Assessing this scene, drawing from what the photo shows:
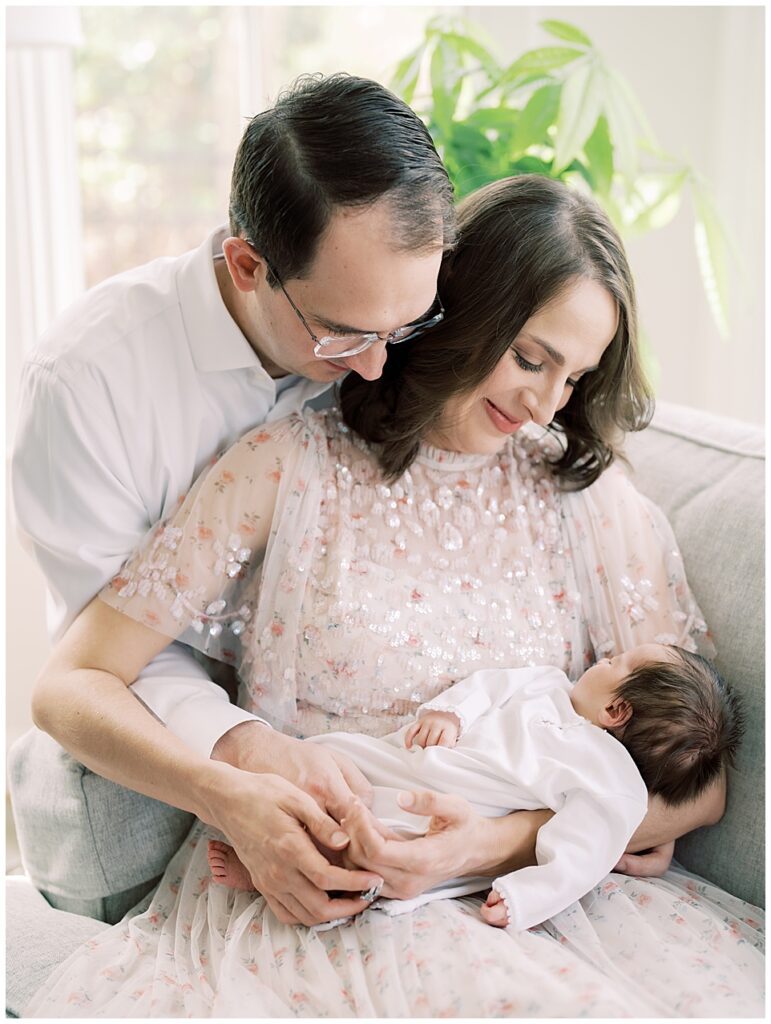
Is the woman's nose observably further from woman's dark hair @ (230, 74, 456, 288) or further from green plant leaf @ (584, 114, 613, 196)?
green plant leaf @ (584, 114, 613, 196)

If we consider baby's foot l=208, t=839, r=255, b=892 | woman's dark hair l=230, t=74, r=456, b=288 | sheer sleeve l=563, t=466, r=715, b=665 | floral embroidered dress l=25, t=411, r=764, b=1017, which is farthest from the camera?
sheer sleeve l=563, t=466, r=715, b=665

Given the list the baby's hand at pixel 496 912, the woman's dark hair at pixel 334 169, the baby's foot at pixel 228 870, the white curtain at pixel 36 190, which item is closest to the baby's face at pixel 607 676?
the baby's hand at pixel 496 912

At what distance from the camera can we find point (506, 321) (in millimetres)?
1594

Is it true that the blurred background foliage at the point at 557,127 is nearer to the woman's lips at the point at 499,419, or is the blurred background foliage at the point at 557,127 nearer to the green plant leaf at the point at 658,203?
the green plant leaf at the point at 658,203

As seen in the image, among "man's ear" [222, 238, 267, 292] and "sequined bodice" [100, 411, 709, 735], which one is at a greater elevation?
"man's ear" [222, 238, 267, 292]

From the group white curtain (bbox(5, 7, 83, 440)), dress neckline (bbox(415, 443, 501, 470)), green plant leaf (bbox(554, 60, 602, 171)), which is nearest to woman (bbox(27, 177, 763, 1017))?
dress neckline (bbox(415, 443, 501, 470))

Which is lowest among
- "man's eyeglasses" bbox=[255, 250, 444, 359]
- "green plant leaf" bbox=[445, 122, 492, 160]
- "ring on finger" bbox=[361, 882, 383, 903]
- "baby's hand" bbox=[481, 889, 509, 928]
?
"baby's hand" bbox=[481, 889, 509, 928]

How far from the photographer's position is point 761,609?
1.65m

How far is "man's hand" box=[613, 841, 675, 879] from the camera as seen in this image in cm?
155

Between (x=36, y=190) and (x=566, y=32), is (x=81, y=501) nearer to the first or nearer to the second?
(x=566, y=32)

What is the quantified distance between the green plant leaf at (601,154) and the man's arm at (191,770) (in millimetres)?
1364

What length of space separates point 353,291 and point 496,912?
2.76 feet

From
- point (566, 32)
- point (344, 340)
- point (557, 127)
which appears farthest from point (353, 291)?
point (566, 32)

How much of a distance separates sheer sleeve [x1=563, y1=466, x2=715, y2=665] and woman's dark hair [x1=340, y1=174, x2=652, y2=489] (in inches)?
2.4
